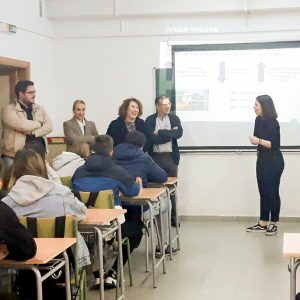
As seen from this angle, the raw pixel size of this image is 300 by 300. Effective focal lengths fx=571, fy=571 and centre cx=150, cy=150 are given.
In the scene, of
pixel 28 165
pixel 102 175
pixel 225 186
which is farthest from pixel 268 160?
pixel 28 165

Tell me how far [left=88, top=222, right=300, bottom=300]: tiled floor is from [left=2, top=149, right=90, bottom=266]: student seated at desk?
4.18 ft

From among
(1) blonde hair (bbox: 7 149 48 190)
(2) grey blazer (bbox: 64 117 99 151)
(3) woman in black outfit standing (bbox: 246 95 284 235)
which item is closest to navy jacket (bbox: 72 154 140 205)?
(1) blonde hair (bbox: 7 149 48 190)

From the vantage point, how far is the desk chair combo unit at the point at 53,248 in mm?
2783

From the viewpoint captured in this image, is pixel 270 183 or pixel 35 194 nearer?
pixel 35 194

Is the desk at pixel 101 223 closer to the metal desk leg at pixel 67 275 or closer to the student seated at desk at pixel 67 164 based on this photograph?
the metal desk leg at pixel 67 275

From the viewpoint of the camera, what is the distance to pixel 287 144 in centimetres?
726

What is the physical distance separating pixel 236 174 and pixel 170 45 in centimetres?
188

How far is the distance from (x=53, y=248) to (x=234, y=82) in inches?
194

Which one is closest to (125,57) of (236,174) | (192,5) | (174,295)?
(192,5)

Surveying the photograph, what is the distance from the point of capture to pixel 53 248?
116 inches

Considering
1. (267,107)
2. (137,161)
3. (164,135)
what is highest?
(267,107)

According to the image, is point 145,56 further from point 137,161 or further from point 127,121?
point 137,161

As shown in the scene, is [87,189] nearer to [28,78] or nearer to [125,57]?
[28,78]

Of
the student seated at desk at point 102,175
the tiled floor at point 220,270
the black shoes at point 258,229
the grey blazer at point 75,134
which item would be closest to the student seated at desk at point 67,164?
the student seated at desk at point 102,175
